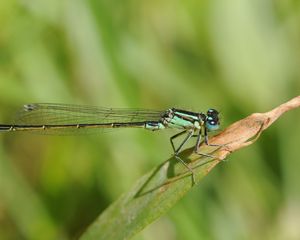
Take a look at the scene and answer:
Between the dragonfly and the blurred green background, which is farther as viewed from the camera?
the blurred green background

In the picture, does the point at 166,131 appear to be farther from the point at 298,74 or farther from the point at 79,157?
the point at 298,74

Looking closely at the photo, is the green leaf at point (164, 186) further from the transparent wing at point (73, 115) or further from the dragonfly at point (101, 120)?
the transparent wing at point (73, 115)

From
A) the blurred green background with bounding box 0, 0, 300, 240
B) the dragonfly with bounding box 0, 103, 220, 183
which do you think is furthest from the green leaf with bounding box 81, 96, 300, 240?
the blurred green background with bounding box 0, 0, 300, 240

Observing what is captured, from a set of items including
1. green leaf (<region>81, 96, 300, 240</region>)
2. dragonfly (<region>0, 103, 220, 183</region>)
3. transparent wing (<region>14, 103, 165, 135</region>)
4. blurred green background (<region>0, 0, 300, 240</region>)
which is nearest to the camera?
green leaf (<region>81, 96, 300, 240</region>)

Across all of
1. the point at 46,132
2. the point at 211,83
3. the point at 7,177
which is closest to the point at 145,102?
the point at 211,83

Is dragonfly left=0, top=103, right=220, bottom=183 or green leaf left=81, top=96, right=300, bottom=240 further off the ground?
dragonfly left=0, top=103, right=220, bottom=183

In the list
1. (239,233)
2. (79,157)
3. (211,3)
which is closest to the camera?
(239,233)

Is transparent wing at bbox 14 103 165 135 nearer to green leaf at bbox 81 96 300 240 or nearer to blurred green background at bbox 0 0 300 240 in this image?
blurred green background at bbox 0 0 300 240
